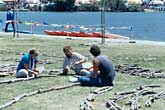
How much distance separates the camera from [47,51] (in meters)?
26.5

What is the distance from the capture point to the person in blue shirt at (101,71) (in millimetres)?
15031

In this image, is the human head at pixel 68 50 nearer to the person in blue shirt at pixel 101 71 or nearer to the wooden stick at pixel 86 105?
the person in blue shirt at pixel 101 71

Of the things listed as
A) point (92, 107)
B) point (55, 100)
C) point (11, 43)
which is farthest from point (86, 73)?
point (11, 43)

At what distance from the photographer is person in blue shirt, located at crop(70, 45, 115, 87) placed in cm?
1503

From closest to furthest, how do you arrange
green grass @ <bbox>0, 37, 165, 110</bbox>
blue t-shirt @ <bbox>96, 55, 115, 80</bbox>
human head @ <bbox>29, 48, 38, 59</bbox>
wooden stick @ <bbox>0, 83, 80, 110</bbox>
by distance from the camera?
wooden stick @ <bbox>0, 83, 80, 110</bbox>
green grass @ <bbox>0, 37, 165, 110</bbox>
blue t-shirt @ <bbox>96, 55, 115, 80</bbox>
human head @ <bbox>29, 48, 38, 59</bbox>

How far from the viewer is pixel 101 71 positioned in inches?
593

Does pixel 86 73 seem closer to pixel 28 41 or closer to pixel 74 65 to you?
pixel 74 65

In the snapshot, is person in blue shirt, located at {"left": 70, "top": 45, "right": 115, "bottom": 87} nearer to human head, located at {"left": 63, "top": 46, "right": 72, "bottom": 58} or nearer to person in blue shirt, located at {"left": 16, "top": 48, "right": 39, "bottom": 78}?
human head, located at {"left": 63, "top": 46, "right": 72, "bottom": 58}

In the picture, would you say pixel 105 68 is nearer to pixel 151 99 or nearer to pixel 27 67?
pixel 151 99

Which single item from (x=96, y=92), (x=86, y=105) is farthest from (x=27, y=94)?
(x=86, y=105)

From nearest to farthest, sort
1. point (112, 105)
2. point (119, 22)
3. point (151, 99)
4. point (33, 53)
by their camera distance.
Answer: point (112, 105) → point (151, 99) → point (33, 53) → point (119, 22)

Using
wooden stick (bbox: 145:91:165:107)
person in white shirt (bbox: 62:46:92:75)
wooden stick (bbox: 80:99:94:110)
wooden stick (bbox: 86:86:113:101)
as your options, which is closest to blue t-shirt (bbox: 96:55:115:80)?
wooden stick (bbox: 86:86:113:101)

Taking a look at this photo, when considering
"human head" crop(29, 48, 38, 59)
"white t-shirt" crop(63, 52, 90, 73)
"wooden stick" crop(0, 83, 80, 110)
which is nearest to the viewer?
"wooden stick" crop(0, 83, 80, 110)

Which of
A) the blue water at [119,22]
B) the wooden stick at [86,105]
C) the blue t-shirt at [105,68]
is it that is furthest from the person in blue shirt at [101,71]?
the blue water at [119,22]
